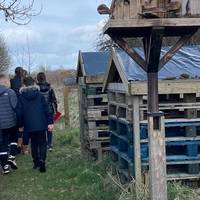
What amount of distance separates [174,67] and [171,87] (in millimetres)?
1006

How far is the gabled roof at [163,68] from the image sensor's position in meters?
7.95

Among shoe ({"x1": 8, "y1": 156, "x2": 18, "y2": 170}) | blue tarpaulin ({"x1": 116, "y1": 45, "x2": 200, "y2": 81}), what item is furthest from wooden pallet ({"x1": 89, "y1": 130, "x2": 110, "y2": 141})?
blue tarpaulin ({"x1": 116, "y1": 45, "x2": 200, "y2": 81})

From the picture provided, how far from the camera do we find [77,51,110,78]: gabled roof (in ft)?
36.7

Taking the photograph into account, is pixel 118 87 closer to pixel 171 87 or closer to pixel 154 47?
pixel 171 87

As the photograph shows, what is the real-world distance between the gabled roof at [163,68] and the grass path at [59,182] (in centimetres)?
161

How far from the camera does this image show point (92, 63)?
11.6m

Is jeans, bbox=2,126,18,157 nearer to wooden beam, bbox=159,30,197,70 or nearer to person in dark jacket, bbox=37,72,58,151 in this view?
person in dark jacket, bbox=37,72,58,151

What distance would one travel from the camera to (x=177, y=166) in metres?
Result: 8.10

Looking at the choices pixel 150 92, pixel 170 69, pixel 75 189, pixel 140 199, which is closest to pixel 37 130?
pixel 75 189

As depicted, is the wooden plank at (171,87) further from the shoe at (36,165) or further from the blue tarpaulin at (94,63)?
the shoe at (36,165)

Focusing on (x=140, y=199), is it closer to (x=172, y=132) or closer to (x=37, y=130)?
(x=172, y=132)

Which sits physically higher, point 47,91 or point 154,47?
point 154,47

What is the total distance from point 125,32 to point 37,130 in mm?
4434

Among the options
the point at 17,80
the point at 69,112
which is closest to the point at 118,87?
the point at 17,80
